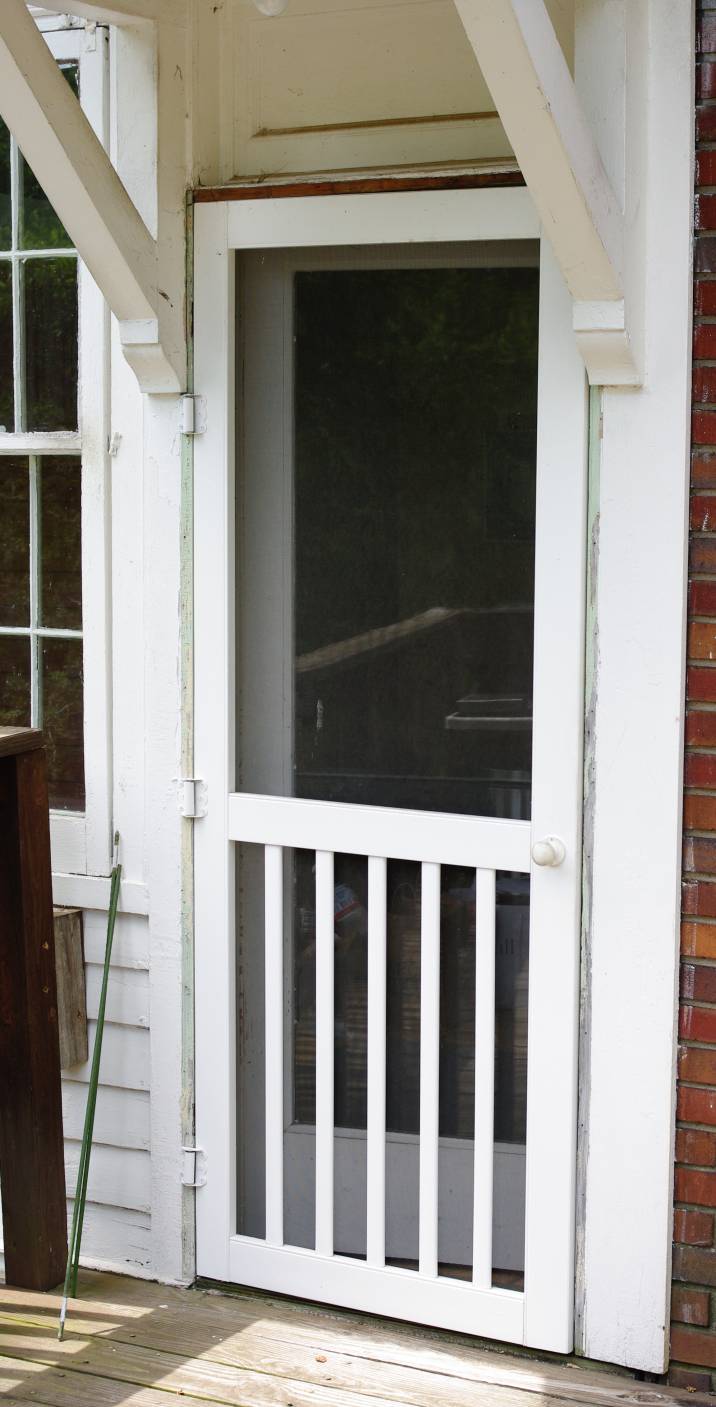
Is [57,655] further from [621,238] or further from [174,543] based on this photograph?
[621,238]

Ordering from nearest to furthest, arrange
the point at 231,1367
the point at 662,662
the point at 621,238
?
1. the point at 621,238
2. the point at 662,662
3. the point at 231,1367

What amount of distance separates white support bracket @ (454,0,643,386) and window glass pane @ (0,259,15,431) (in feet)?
4.46

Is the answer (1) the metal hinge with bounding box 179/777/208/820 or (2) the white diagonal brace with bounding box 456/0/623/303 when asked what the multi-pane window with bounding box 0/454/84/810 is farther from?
(2) the white diagonal brace with bounding box 456/0/623/303

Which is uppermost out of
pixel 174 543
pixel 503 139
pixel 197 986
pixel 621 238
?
pixel 503 139

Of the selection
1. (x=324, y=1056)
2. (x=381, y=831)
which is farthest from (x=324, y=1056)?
(x=381, y=831)

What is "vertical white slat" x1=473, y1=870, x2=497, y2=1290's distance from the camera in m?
2.79

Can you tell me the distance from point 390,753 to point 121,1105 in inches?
40.4

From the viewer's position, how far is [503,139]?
2.70 metres

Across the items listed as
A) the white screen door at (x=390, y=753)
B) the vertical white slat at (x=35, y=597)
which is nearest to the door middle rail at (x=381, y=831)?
the white screen door at (x=390, y=753)

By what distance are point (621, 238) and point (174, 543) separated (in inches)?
43.3

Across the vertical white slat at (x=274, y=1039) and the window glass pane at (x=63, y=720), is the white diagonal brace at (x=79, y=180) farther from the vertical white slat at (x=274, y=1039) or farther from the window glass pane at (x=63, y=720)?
the vertical white slat at (x=274, y=1039)

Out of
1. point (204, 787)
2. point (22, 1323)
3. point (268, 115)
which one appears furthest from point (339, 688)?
point (22, 1323)

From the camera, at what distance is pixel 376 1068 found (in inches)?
115

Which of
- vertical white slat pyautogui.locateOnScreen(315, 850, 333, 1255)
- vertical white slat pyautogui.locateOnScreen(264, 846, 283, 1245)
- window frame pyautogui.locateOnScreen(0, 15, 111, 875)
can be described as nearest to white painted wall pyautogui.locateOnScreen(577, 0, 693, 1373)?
vertical white slat pyautogui.locateOnScreen(315, 850, 333, 1255)
